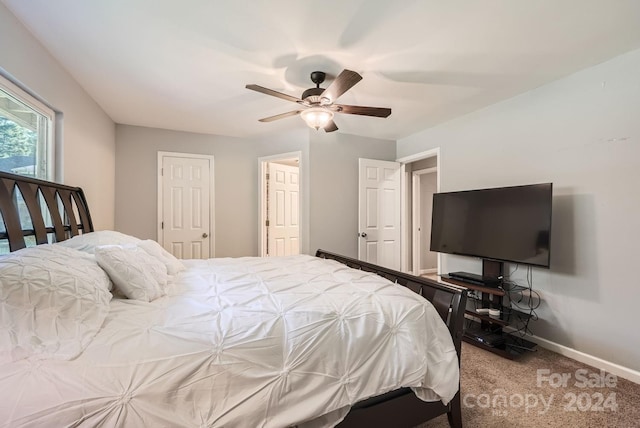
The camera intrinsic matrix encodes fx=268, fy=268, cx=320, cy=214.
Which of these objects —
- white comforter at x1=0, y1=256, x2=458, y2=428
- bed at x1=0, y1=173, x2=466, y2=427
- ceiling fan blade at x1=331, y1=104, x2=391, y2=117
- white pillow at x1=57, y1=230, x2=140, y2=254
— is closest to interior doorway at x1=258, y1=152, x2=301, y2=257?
ceiling fan blade at x1=331, y1=104, x2=391, y2=117

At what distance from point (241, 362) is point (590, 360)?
2.88 meters

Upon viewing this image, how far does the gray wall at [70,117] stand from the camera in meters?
1.67

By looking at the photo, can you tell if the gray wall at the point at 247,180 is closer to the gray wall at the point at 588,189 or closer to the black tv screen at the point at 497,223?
the black tv screen at the point at 497,223

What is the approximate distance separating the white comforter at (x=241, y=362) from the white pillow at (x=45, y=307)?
48 mm

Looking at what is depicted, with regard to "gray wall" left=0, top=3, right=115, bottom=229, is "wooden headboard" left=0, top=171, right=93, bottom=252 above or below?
below

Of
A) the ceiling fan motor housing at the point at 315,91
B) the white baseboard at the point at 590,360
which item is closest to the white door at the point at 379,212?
the ceiling fan motor housing at the point at 315,91

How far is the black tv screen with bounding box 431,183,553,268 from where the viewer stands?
2.33 meters

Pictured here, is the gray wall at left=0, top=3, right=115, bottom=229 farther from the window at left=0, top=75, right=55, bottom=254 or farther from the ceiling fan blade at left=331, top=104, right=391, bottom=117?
the ceiling fan blade at left=331, top=104, right=391, bottom=117

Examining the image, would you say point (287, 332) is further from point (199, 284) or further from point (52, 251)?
point (52, 251)

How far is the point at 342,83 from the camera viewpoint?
1.87 metres

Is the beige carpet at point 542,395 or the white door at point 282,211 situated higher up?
the white door at point 282,211

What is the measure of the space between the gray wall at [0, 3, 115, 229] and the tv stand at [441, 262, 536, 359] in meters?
3.83

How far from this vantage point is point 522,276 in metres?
2.70

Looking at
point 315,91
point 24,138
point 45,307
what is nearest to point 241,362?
point 45,307
